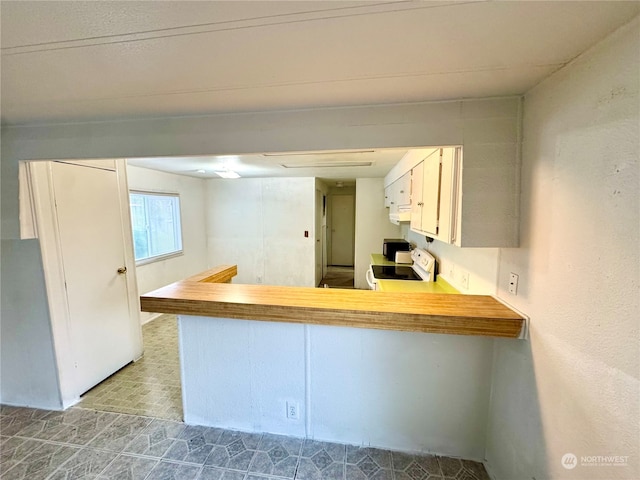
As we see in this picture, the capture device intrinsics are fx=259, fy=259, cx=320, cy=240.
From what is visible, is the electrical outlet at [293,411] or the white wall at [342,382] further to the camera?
the electrical outlet at [293,411]

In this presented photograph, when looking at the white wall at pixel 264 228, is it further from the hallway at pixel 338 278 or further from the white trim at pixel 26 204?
the white trim at pixel 26 204

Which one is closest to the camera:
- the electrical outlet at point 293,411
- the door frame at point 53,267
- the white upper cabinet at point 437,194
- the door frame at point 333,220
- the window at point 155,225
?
the white upper cabinet at point 437,194

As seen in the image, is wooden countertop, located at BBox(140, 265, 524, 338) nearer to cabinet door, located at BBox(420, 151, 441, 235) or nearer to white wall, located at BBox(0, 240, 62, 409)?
cabinet door, located at BBox(420, 151, 441, 235)

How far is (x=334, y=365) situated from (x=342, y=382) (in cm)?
13

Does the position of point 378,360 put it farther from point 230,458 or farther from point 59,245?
point 59,245

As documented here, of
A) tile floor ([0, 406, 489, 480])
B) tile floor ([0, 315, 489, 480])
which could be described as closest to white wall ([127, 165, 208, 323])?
tile floor ([0, 315, 489, 480])

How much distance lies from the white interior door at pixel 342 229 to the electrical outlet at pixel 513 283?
21.4ft

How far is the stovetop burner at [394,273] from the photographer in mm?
2945

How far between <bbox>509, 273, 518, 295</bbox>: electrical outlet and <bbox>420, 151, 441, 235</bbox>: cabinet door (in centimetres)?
47

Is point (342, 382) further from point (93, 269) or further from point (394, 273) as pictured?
point (93, 269)

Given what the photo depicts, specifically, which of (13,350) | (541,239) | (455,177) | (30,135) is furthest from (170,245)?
(541,239)

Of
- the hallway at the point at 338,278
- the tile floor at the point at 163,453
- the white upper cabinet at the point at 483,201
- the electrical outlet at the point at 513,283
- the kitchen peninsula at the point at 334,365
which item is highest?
the white upper cabinet at the point at 483,201

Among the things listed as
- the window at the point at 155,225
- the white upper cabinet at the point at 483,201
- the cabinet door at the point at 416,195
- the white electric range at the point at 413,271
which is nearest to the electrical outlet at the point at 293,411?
the white electric range at the point at 413,271

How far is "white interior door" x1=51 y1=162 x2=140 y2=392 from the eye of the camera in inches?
85.7
